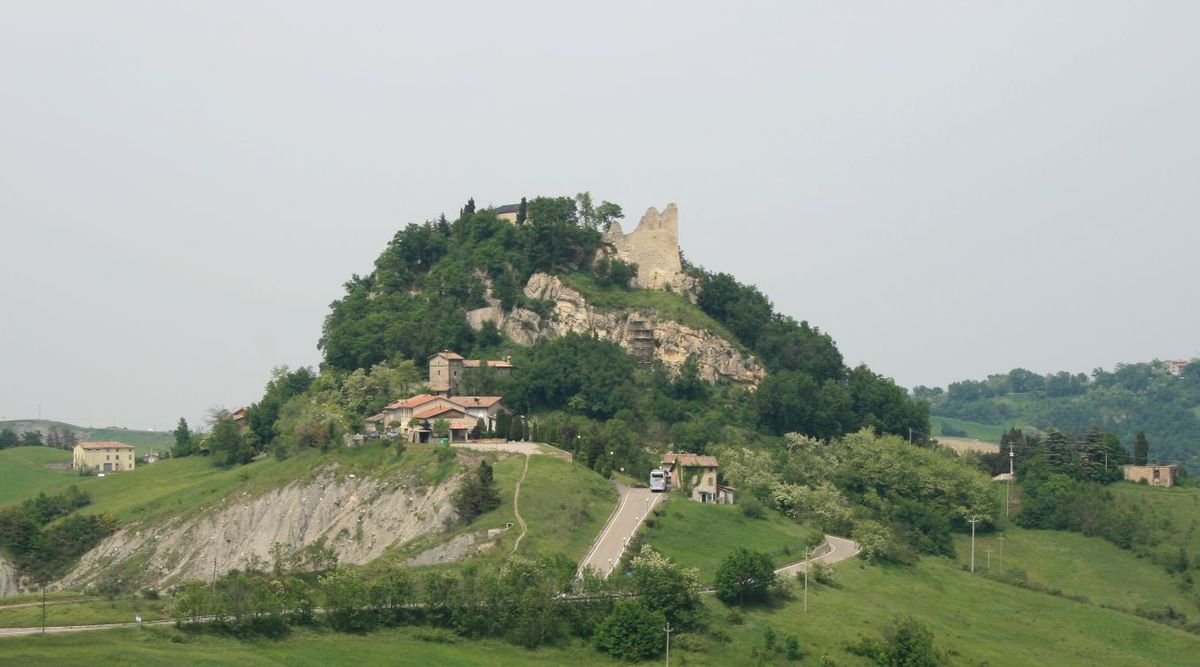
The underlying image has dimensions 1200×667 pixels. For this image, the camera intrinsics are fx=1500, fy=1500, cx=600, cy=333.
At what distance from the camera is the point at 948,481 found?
123 metres

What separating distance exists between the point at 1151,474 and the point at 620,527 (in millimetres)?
61090

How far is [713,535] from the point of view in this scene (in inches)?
3888

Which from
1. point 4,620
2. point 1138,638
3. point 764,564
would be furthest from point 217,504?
point 1138,638

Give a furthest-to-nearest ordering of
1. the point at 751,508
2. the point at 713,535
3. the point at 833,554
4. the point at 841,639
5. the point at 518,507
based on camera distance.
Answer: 1. the point at 751,508
2. the point at 833,554
3. the point at 713,535
4. the point at 518,507
5. the point at 841,639

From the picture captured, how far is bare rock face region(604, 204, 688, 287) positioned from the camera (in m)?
147

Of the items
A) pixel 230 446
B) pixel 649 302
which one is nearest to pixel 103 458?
pixel 230 446

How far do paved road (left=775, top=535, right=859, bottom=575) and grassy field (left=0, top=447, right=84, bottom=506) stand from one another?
2873 inches

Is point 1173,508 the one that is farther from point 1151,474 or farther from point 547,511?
point 547,511

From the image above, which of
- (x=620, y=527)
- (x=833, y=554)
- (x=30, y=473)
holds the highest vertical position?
(x=30, y=473)

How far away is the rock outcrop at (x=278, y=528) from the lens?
102188 mm

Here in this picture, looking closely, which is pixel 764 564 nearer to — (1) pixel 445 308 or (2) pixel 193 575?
(2) pixel 193 575

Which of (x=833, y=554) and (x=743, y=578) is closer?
(x=743, y=578)

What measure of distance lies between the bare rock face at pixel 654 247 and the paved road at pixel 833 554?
4345 cm

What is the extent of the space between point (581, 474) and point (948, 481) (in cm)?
3474
